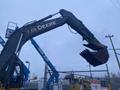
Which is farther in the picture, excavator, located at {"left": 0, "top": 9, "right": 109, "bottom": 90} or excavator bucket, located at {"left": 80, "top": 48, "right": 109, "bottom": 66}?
excavator bucket, located at {"left": 80, "top": 48, "right": 109, "bottom": 66}

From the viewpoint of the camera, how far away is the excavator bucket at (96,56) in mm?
13875

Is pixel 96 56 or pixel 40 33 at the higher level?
pixel 40 33

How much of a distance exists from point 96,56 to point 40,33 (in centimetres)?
314

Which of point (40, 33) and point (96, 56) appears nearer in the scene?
point (96, 56)

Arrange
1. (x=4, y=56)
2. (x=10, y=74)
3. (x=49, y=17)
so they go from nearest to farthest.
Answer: (x=10, y=74)
(x=4, y=56)
(x=49, y=17)

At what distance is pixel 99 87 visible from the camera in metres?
23.7

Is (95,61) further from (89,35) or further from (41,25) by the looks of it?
(41,25)

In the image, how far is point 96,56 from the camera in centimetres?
1387

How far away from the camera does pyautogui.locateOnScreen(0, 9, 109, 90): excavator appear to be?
12.6 meters

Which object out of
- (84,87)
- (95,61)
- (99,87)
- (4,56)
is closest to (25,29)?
(4,56)

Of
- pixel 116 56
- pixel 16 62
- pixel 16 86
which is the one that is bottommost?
pixel 16 86

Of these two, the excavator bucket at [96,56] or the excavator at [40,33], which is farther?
the excavator bucket at [96,56]

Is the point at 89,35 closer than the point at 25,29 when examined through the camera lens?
No

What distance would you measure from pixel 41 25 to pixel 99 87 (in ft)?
34.8
